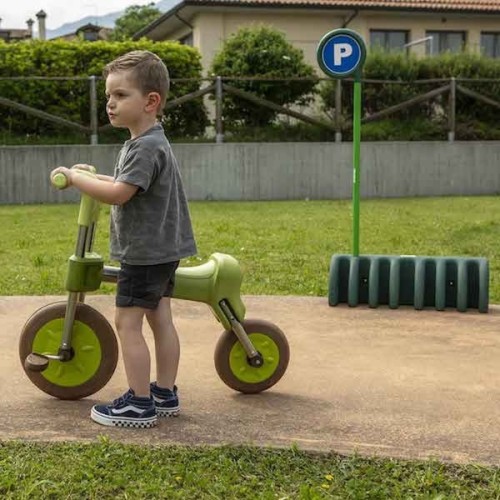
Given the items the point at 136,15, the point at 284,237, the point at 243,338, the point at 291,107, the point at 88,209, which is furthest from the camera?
the point at 136,15

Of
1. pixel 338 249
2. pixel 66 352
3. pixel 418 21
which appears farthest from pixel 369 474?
pixel 418 21

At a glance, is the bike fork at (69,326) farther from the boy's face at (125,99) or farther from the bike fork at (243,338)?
the bike fork at (243,338)

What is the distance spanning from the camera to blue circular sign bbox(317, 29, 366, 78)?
6402 mm

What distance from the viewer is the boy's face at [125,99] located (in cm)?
353

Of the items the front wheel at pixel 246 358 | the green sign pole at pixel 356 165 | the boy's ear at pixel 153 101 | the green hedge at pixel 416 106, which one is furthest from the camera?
the green hedge at pixel 416 106

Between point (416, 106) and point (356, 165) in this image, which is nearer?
point (356, 165)

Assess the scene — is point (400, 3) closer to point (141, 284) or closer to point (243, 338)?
point (243, 338)

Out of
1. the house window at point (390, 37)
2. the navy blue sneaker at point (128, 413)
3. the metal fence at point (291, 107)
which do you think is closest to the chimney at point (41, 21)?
the house window at point (390, 37)

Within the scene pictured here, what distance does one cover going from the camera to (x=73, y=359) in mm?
3893

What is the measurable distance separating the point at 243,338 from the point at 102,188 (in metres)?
0.99

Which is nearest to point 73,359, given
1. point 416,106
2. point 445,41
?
point 416,106

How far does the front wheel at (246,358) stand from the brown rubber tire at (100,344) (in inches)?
19.5

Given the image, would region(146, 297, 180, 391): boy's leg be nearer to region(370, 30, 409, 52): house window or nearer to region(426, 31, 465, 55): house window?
region(370, 30, 409, 52): house window

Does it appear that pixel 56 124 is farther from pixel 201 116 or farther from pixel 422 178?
pixel 422 178
